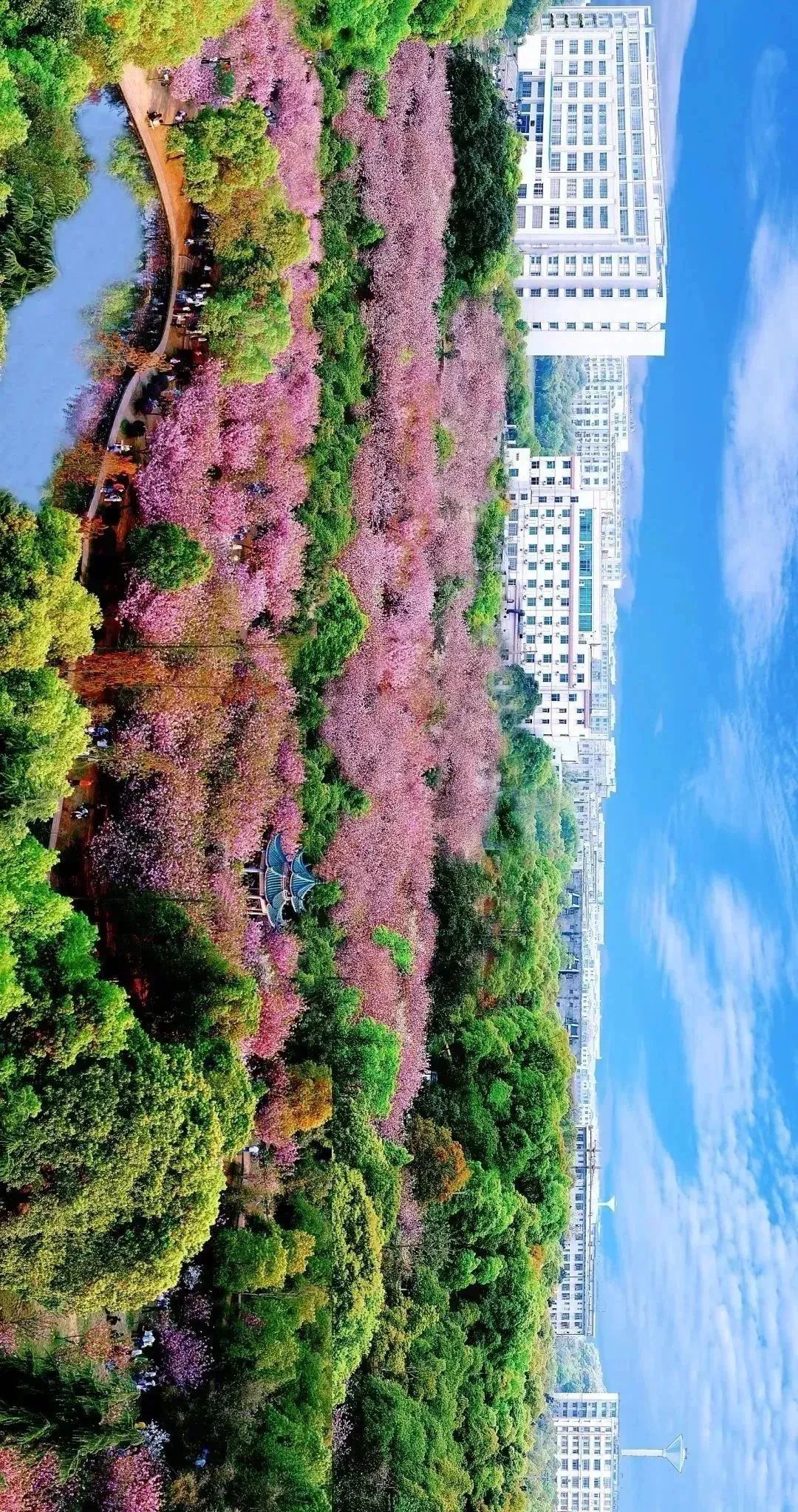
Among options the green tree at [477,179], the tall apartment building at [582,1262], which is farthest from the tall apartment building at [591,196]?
the tall apartment building at [582,1262]

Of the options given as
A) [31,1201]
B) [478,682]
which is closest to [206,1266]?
[31,1201]

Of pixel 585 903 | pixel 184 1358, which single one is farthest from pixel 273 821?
pixel 585 903

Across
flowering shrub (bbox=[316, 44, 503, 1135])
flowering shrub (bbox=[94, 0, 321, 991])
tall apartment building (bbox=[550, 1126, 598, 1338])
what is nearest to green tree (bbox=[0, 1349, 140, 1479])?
flowering shrub (bbox=[94, 0, 321, 991])

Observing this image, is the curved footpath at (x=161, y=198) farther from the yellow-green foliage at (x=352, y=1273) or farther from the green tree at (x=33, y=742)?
the yellow-green foliage at (x=352, y=1273)

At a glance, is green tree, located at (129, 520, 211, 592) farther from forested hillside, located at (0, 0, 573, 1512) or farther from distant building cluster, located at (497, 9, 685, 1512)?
distant building cluster, located at (497, 9, 685, 1512)

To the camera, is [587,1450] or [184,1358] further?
[587,1450]

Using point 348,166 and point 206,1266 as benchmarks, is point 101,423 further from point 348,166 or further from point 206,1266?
point 206,1266

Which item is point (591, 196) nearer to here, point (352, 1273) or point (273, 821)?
point (273, 821)
